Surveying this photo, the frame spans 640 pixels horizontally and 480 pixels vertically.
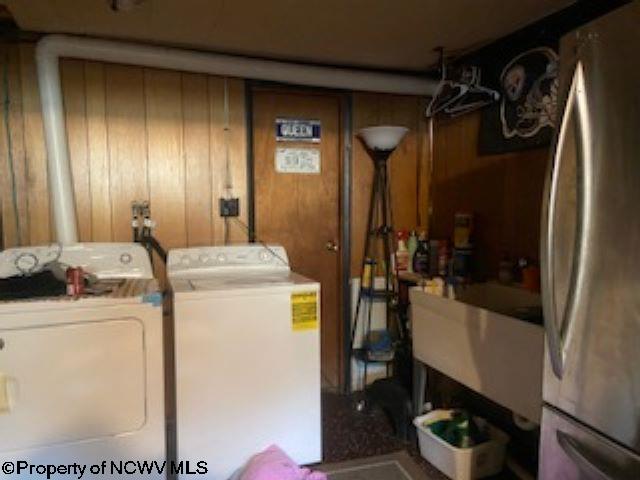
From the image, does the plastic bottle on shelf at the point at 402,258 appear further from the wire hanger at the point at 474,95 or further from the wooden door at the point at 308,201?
the wire hanger at the point at 474,95

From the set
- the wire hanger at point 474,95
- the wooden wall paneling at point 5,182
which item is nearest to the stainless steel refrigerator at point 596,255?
the wire hanger at point 474,95

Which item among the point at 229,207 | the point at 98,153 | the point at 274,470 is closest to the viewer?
the point at 274,470

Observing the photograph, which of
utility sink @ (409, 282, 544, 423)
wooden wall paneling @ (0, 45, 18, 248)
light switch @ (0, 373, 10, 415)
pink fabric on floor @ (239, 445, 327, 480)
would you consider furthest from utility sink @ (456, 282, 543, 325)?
wooden wall paneling @ (0, 45, 18, 248)

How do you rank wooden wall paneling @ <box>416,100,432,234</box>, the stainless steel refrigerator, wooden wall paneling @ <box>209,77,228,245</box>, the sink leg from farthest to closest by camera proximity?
1. wooden wall paneling @ <box>416,100,432,234</box>
2. wooden wall paneling @ <box>209,77,228,245</box>
3. the sink leg
4. the stainless steel refrigerator

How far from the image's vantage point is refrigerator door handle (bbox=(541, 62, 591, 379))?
41.7 inches

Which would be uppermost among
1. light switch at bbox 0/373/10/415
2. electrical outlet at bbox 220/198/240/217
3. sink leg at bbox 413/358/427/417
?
electrical outlet at bbox 220/198/240/217

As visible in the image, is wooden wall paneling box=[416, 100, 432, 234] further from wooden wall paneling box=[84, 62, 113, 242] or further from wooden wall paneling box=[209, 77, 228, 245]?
wooden wall paneling box=[84, 62, 113, 242]

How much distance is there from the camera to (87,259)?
6.90ft

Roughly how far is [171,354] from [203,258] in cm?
53

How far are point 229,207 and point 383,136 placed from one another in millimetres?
992

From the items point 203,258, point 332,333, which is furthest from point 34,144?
point 332,333

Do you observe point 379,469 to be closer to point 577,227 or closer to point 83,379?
point 83,379

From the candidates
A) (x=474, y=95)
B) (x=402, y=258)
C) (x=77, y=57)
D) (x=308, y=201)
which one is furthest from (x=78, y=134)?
(x=474, y=95)

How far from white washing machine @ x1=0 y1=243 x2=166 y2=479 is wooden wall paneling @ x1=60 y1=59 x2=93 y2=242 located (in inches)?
32.5
